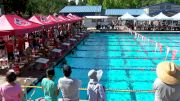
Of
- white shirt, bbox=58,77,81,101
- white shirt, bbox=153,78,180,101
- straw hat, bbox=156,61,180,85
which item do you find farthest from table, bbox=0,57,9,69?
straw hat, bbox=156,61,180,85

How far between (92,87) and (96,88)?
0.07 m

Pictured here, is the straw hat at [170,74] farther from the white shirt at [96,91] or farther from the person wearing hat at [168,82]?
the white shirt at [96,91]

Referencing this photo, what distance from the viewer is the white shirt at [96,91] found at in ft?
16.2

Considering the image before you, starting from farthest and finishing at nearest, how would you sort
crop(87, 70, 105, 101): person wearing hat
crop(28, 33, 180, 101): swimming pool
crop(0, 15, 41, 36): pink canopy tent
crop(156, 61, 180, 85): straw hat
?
1. crop(0, 15, 41, 36): pink canopy tent
2. crop(28, 33, 180, 101): swimming pool
3. crop(87, 70, 105, 101): person wearing hat
4. crop(156, 61, 180, 85): straw hat

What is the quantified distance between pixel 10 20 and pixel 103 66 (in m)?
5.38

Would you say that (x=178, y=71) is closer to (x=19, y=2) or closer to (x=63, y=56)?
(x=63, y=56)

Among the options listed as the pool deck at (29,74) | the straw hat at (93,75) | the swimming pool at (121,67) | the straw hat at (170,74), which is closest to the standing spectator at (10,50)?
the pool deck at (29,74)

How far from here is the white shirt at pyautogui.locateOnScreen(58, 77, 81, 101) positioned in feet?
16.1

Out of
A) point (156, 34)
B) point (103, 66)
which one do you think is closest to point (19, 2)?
point (156, 34)

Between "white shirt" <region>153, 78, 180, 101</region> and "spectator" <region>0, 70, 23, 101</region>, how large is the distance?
2.01m

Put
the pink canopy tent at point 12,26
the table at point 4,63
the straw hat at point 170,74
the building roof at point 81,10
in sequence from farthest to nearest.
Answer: the building roof at point 81,10
the table at point 4,63
the pink canopy tent at point 12,26
the straw hat at point 170,74

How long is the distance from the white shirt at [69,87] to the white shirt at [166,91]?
125 cm

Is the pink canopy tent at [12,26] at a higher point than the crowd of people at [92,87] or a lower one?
higher

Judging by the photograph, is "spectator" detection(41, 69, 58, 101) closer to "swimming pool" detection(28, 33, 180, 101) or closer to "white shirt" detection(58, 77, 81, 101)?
"white shirt" detection(58, 77, 81, 101)
